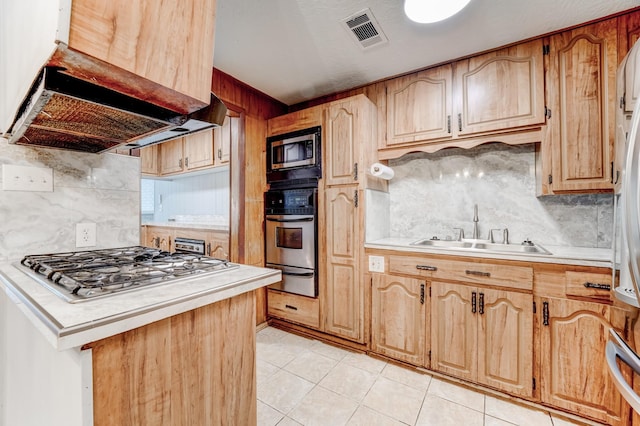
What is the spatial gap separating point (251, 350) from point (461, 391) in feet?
5.00

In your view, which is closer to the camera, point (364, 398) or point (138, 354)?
point (138, 354)

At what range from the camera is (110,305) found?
0.65 m

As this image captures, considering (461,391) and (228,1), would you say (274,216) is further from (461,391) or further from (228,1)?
(461,391)

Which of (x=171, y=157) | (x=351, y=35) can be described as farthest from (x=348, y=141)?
(x=171, y=157)

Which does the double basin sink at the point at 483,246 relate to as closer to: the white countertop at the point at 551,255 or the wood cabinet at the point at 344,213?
the white countertop at the point at 551,255

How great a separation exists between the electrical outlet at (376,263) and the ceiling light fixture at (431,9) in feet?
5.13

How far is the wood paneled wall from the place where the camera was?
2.54 metres

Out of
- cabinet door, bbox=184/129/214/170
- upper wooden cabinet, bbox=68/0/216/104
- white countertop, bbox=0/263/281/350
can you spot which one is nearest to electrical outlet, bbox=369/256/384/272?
white countertop, bbox=0/263/281/350

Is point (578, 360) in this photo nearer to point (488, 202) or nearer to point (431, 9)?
point (488, 202)

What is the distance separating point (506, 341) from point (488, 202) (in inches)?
41.5

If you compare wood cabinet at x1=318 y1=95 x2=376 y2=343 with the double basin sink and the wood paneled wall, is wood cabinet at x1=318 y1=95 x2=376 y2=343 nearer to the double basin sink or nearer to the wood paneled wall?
the double basin sink

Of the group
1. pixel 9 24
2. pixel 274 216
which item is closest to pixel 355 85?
pixel 274 216

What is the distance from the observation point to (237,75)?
2.36 meters

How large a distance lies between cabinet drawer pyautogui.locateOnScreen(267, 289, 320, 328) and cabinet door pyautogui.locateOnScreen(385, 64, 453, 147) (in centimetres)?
160
